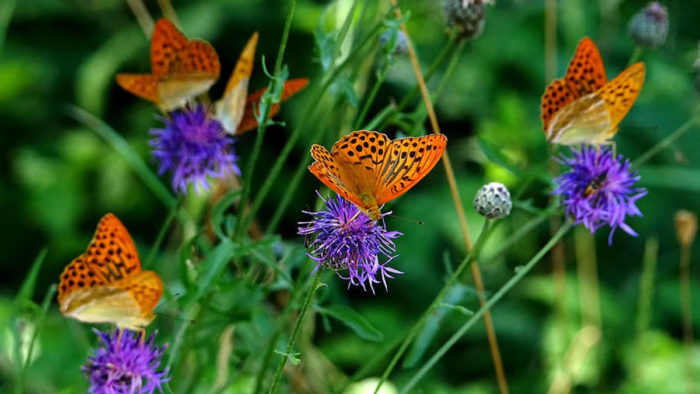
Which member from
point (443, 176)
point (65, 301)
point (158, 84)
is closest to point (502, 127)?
point (443, 176)

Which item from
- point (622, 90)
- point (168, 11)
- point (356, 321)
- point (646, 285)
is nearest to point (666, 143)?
point (622, 90)

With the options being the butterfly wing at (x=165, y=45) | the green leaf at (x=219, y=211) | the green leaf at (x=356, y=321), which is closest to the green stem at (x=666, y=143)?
the green leaf at (x=356, y=321)

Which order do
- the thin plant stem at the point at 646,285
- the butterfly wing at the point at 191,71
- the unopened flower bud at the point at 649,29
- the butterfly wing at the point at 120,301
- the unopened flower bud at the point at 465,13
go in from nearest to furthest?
the butterfly wing at the point at 120,301, the butterfly wing at the point at 191,71, the unopened flower bud at the point at 465,13, the unopened flower bud at the point at 649,29, the thin plant stem at the point at 646,285

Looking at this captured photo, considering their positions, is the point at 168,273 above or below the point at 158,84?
below

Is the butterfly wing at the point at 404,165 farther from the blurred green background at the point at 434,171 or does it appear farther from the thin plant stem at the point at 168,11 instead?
the thin plant stem at the point at 168,11

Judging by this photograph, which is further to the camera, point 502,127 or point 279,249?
point 502,127

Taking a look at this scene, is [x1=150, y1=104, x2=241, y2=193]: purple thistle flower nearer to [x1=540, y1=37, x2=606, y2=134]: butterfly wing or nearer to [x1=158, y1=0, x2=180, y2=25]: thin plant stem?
[x1=540, y1=37, x2=606, y2=134]: butterfly wing

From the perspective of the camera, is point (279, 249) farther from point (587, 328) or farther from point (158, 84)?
point (587, 328)
